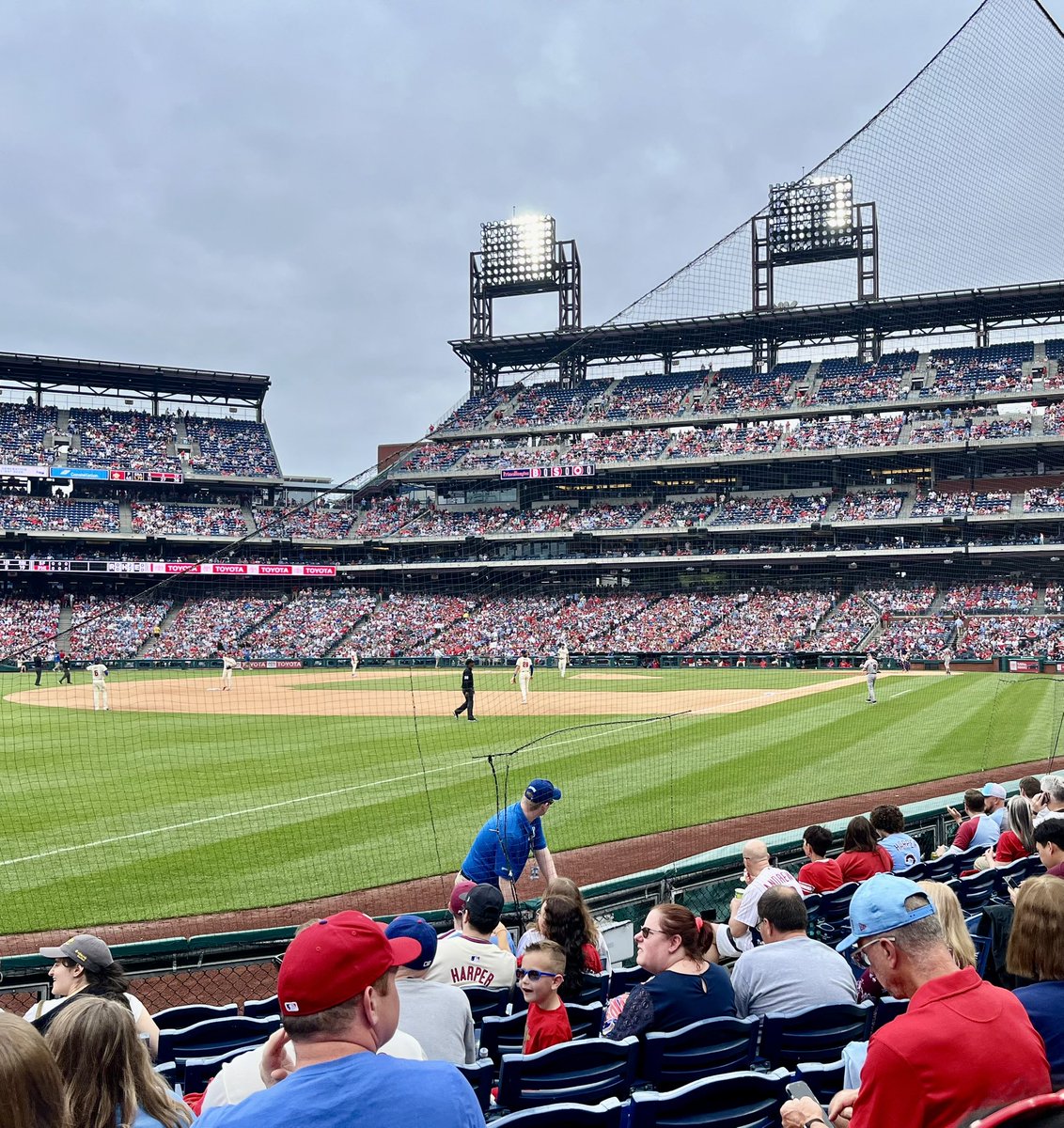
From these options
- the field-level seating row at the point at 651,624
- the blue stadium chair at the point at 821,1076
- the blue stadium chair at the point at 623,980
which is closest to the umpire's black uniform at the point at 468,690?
the field-level seating row at the point at 651,624

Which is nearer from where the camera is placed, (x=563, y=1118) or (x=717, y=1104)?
(x=563, y=1118)

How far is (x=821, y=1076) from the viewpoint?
146 inches

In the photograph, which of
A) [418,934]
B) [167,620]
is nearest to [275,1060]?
[418,934]

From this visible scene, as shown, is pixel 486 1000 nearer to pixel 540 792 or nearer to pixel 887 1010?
pixel 887 1010

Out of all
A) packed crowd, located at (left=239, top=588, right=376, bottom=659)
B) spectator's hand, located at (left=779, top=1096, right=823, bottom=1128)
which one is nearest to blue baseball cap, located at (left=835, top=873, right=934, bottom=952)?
spectator's hand, located at (left=779, top=1096, right=823, bottom=1128)

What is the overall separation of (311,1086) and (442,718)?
85.3 ft

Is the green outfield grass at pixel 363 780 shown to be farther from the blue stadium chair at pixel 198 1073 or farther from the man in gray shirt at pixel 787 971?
the blue stadium chair at pixel 198 1073

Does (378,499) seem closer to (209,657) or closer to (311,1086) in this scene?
(209,657)

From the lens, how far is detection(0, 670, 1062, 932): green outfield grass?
1210cm

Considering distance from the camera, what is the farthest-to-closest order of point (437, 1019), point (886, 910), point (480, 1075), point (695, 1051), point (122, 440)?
point (122, 440), point (695, 1051), point (437, 1019), point (480, 1075), point (886, 910)

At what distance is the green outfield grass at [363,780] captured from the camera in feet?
39.7

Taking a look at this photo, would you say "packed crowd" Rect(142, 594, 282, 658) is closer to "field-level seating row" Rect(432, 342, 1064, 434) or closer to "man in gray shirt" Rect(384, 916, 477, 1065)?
"field-level seating row" Rect(432, 342, 1064, 434)

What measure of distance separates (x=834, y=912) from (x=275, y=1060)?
5282mm

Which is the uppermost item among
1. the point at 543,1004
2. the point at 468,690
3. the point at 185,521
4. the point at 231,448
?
the point at 231,448
